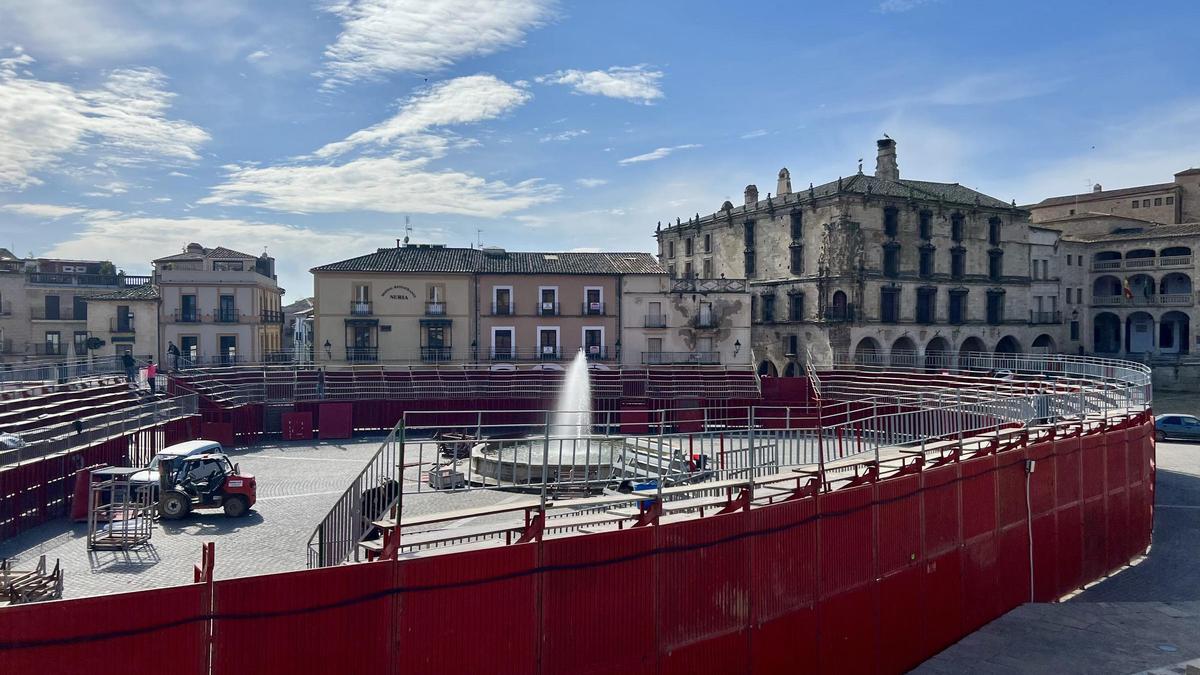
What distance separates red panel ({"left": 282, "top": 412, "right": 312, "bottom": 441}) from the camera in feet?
115

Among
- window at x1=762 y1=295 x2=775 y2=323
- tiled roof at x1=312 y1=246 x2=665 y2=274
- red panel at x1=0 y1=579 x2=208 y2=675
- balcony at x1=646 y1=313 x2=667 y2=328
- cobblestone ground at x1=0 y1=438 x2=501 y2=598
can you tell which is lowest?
cobblestone ground at x1=0 y1=438 x2=501 y2=598

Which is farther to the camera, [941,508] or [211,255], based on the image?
[211,255]

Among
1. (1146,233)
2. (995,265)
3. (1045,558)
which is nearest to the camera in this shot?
(1045,558)

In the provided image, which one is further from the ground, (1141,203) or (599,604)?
(1141,203)

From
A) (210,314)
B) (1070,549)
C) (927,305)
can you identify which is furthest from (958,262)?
(210,314)

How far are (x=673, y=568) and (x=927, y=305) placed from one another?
51.8 metres

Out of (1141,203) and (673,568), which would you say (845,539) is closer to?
(673,568)

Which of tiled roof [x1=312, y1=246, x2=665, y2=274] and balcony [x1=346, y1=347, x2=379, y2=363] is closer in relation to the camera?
balcony [x1=346, y1=347, x2=379, y2=363]

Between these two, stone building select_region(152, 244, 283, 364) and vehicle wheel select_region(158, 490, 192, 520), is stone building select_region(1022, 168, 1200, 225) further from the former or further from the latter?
vehicle wheel select_region(158, 490, 192, 520)

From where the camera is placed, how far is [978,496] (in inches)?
648

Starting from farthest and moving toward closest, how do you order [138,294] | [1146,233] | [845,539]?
[1146,233] < [138,294] < [845,539]

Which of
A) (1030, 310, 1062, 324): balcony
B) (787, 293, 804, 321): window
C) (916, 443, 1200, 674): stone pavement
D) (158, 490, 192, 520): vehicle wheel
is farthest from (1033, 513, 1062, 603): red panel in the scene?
(1030, 310, 1062, 324): balcony

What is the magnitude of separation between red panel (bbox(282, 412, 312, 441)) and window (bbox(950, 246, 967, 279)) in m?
45.0

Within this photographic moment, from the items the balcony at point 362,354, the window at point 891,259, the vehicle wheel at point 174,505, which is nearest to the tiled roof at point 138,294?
the balcony at point 362,354
